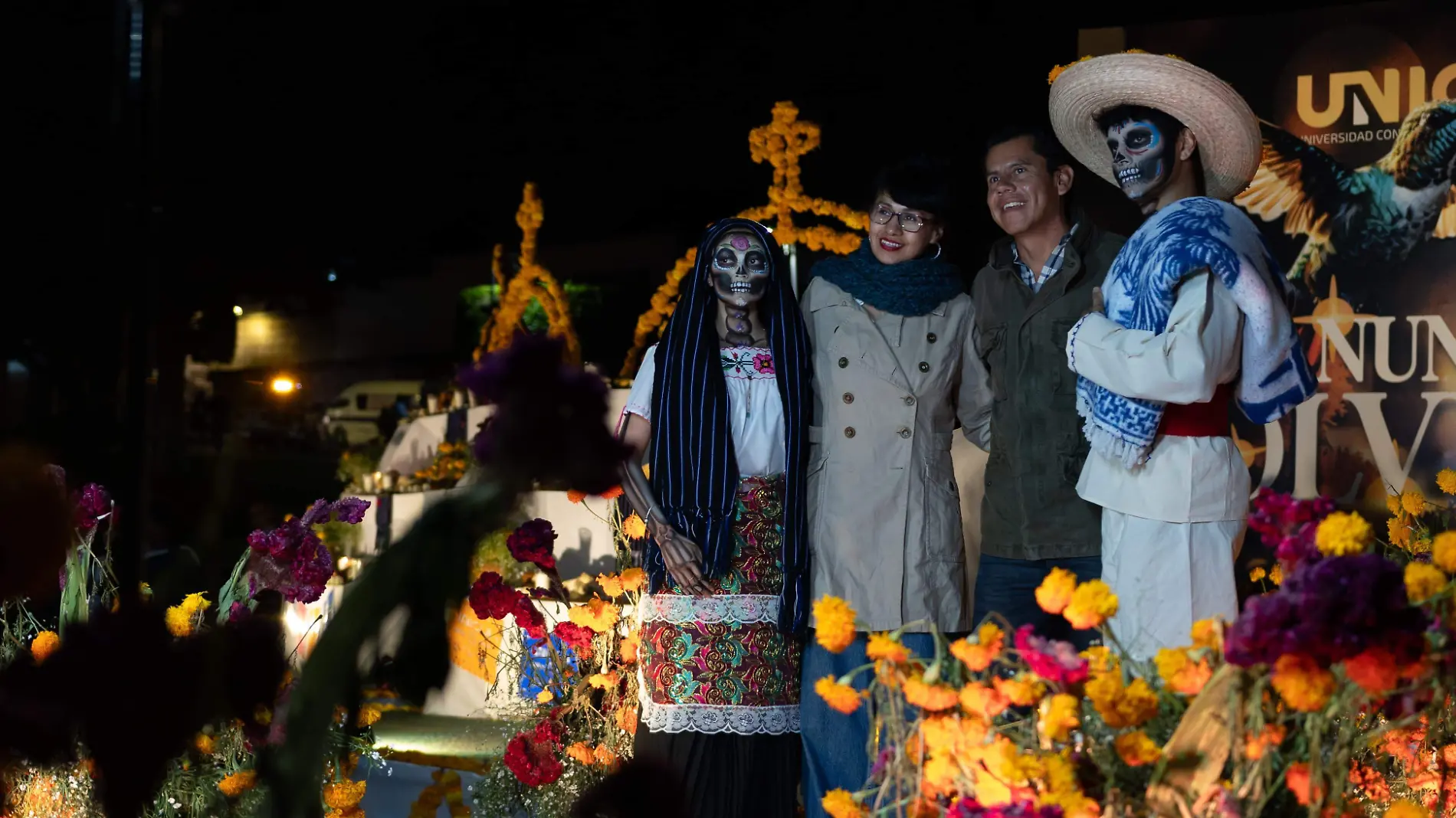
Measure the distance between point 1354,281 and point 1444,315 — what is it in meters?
0.32

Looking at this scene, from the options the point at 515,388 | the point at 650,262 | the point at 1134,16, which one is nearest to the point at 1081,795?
the point at 515,388

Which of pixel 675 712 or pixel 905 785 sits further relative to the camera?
pixel 675 712

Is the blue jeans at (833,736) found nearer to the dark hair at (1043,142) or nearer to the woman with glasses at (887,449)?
the woman with glasses at (887,449)

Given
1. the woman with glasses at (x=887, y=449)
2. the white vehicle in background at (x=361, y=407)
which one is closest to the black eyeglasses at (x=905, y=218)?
the woman with glasses at (x=887, y=449)

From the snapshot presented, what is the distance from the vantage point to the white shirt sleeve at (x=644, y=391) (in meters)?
2.97

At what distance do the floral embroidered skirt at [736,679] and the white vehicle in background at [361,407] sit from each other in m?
12.9

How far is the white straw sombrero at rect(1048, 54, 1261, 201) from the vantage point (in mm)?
2539

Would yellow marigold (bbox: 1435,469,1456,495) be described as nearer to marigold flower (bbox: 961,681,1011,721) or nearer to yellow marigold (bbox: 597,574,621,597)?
yellow marigold (bbox: 597,574,621,597)

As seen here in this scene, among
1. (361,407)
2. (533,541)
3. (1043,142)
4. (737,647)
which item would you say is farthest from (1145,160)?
(361,407)

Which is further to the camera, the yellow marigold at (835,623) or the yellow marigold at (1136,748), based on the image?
the yellow marigold at (835,623)

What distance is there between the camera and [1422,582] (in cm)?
110

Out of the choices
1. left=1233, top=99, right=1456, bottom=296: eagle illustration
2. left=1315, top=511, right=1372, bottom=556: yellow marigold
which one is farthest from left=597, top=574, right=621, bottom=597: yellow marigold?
left=1233, top=99, right=1456, bottom=296: eagle illustration

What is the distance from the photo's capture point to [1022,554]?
2.88 meters

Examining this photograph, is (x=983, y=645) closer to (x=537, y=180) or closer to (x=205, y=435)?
(x=537, y=180)
